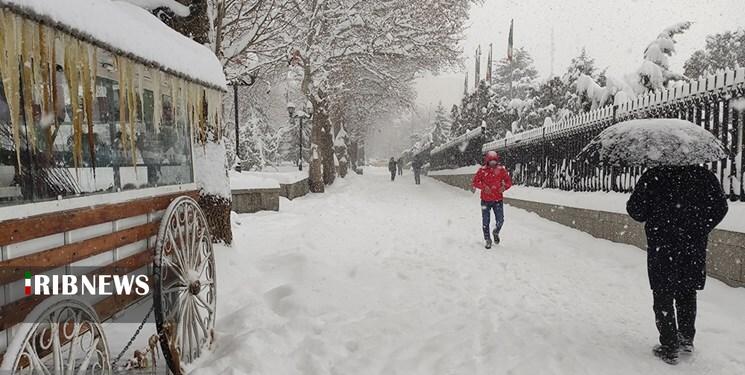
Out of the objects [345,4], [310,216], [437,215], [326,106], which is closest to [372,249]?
[310,216]

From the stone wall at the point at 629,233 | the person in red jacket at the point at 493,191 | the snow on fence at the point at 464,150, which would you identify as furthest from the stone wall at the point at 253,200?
the snow on fence at the point at 464,150

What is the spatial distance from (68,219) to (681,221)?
4240mm

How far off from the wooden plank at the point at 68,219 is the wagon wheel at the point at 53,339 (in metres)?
0.35

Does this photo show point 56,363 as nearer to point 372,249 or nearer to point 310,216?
point 372,249

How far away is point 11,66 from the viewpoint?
193 centimetres

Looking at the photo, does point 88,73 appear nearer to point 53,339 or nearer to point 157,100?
point 157,100

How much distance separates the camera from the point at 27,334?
6.31 ft

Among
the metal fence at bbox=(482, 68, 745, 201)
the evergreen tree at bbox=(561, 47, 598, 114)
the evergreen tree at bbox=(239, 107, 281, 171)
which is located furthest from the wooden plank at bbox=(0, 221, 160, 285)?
the evergreen tree at bbox=(239, 107, 281, 171)

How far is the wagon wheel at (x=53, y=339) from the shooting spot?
6.25ft

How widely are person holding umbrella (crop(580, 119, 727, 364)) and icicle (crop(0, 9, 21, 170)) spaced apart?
3910mm

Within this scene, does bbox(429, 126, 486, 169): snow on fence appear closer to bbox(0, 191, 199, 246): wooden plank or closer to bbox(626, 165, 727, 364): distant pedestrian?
bbox(626, 165, 727, 364): distant pedestrian

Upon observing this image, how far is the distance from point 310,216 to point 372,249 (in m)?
3.90

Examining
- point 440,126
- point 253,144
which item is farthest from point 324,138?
point 440,126

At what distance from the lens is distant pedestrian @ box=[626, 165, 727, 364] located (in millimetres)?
3447
